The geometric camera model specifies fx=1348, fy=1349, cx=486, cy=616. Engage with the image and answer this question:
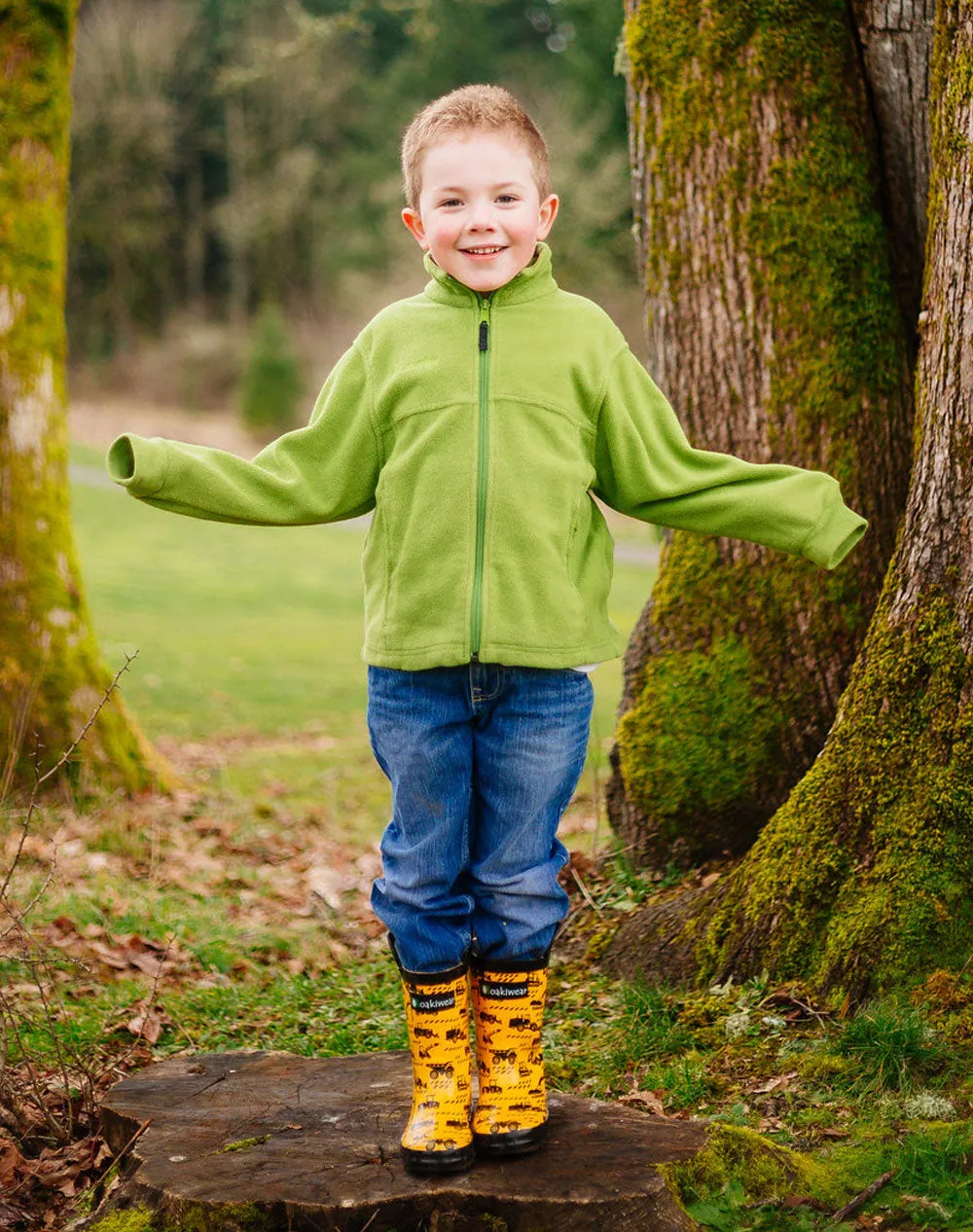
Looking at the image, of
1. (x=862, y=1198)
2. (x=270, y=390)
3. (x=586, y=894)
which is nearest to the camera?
(x=862, y=1198)

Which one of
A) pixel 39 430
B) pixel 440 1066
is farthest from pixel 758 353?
pixel 39 430

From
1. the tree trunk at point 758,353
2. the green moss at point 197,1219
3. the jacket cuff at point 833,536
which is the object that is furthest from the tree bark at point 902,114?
the green moss at point 197,1219

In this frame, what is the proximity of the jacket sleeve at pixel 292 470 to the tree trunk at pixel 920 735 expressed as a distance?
1.42 metres

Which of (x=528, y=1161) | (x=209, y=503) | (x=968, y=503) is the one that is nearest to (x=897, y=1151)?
(x=528, y=1161)

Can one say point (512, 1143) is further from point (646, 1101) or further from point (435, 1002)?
point (646, 1101)

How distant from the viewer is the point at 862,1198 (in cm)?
265

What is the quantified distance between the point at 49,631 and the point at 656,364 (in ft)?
11.4

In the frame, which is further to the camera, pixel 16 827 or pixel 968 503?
pixel 16 827

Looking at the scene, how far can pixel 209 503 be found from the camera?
2891mm

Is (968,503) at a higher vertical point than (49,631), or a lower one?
higher

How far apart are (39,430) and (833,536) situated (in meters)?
4.79

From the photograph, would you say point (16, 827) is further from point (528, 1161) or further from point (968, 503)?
point (968, 503)

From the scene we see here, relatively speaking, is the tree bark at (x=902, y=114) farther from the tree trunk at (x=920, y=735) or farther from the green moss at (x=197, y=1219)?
the green moss at (x=197, y=1219)

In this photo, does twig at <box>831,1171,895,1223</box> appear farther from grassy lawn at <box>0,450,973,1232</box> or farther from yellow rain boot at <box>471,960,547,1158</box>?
yellow rain boot at <box>471,960,547,1158</box>
